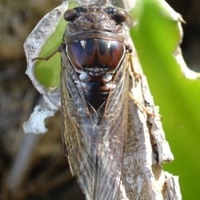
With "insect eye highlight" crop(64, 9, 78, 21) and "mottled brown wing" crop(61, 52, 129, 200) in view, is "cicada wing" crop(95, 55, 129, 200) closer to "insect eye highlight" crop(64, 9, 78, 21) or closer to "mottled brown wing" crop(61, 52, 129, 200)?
"mottled brown wing" crop(61, 52, 129, 200)

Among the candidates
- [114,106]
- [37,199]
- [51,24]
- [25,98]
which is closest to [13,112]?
[25,98]

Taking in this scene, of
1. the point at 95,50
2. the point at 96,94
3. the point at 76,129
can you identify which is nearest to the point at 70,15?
the point at 95,50

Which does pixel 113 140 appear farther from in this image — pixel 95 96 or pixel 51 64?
pixel 51 64

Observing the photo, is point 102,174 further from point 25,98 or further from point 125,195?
point 25,98

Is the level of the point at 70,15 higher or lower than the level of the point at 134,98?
higher

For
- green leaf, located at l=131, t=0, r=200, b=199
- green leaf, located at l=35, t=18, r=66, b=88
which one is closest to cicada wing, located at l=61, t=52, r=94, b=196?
green leaf, located at l=35, t=18, r=66, b=88

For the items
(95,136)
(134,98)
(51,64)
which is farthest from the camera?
(51,64)

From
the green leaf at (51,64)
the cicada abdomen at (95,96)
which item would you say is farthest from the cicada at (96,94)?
the green leaf at (51,64)
